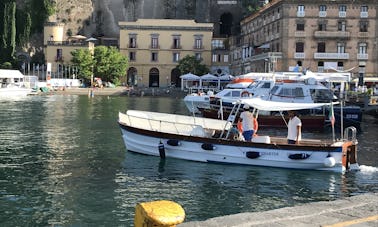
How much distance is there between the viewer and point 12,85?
82688 mm

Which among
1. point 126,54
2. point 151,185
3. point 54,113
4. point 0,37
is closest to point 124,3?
point 126,54

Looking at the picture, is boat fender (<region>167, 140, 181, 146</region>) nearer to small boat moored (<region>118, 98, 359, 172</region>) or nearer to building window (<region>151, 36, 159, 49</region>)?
small boat moored (<region>118, 98, 359, 172</region>)

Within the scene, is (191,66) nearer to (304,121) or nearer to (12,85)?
(12,85)

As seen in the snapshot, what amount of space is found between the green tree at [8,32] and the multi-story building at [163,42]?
21.1 meters

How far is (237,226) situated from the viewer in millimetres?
8258

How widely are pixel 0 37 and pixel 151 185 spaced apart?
8765cm

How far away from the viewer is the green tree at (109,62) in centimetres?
8981

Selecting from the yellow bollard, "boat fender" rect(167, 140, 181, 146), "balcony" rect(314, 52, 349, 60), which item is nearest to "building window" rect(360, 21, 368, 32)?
"balcony" rect(314, 52, 349, 60)

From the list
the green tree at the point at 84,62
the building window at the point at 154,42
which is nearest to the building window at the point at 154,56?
the building window at the point at 154,42

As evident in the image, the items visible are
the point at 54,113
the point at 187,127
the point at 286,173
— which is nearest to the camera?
the point at 286,173

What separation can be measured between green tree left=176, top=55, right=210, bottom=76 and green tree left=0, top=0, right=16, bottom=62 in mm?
33696

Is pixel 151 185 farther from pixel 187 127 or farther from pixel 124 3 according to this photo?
pixel 124 3

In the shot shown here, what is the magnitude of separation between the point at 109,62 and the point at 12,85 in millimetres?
17359

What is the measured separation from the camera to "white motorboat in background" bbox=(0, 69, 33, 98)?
7636cm
